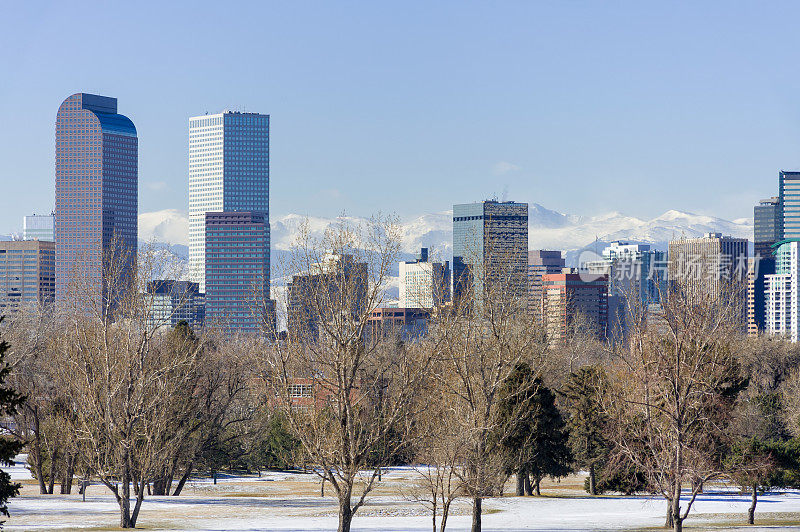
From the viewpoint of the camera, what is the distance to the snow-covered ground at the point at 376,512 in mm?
56969

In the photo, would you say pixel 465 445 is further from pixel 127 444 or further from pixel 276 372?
pixel 127 444

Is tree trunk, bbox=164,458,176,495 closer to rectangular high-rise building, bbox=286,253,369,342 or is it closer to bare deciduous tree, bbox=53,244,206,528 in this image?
bare deciduous tree, bbox=53,244,206,528

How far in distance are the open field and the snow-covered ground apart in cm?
5

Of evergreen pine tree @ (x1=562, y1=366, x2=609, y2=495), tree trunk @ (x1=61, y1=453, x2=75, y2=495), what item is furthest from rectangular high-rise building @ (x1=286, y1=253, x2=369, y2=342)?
evergreen pine tree @ (x1=562, y1=366, x2=609, y2=495)

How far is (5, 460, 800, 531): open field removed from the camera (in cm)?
5697

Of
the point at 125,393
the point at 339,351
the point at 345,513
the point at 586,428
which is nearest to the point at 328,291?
the point at 339,351

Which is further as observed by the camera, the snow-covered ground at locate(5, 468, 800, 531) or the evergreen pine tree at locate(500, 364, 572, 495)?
the evergreen pine tree at locate(500, 364, 572, 495)

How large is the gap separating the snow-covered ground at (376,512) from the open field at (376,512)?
5cm

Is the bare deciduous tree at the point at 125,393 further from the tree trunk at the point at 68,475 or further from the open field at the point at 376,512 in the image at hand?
the tree trunk at the point at 68,475

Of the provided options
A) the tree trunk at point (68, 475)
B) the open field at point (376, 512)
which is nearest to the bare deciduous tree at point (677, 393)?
the open field at point (376, 512)

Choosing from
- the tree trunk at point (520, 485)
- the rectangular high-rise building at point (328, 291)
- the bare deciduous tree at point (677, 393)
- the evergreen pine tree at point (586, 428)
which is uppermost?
the rectangular high-rise building at point (328, 291)

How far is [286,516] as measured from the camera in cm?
6212

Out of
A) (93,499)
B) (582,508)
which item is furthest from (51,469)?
(582,508)

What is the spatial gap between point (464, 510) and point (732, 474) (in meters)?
15.8
